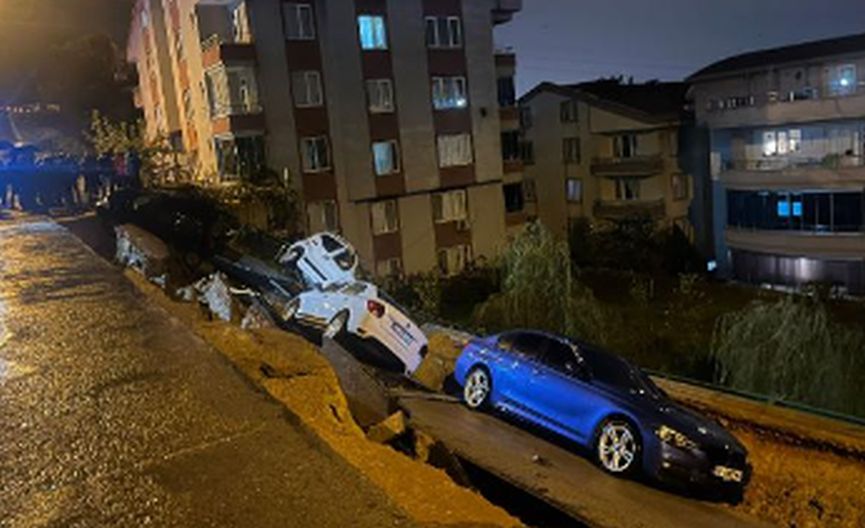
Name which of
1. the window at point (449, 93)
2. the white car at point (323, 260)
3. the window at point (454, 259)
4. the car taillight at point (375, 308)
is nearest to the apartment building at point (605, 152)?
the window at point (449, 93)

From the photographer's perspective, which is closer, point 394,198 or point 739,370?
point 739,370

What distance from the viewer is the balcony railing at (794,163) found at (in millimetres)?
28922

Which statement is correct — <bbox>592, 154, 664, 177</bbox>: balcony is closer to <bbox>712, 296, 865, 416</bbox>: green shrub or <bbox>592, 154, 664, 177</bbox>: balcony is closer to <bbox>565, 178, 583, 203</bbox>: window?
<bbox>565, 178, 583, 203</bbox>: window

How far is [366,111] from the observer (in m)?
28.8

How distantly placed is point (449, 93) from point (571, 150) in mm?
12007

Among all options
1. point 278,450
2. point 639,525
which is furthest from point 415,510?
point 639,525

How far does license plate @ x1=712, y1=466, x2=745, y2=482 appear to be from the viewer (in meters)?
8.90

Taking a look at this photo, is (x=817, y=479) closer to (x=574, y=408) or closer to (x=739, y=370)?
(x=574, y=408)

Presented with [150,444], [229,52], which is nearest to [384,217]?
[229,52]

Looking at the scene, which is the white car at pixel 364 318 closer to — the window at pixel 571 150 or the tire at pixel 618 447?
the tire at pixel 618 447

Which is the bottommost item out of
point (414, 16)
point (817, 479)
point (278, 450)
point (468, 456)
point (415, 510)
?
point (817, 479)

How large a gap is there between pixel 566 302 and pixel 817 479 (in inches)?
439

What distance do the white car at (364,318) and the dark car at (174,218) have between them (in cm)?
515

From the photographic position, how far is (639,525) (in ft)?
26.2
